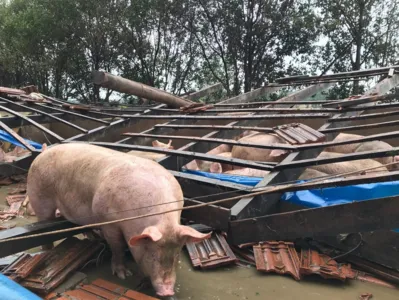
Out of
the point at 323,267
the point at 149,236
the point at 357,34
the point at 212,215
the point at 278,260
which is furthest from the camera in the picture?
the point at 357,34

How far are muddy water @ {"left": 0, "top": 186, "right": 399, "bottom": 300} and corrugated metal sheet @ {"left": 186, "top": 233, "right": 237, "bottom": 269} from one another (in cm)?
8

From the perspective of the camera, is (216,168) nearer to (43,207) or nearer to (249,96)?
(43,207)

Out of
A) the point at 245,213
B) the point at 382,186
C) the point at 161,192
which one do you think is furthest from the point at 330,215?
the point at 161,192

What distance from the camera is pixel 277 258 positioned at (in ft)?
13.4

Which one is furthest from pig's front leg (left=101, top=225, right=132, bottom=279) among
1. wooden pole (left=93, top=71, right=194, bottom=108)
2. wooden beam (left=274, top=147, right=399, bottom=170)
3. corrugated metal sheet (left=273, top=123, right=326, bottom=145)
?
wooden pole (left=93, top=71, right=194, bottom=108)

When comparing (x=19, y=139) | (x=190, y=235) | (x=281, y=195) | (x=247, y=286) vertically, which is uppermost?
(x=19, y=139)

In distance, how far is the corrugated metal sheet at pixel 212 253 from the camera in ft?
13.2

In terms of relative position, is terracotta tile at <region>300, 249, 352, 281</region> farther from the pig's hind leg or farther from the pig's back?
the pig's hind leg

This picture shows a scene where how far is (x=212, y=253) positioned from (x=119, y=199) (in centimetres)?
147

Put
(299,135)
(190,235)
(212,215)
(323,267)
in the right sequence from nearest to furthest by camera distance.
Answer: (190,235) < (212,215) < (323,267) < (299,135)

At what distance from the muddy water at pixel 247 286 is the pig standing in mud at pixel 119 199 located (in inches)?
13.8

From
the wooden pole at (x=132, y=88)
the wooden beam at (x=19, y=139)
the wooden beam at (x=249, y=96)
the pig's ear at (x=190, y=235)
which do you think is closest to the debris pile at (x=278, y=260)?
the pig's ear at (x=190, y=235)

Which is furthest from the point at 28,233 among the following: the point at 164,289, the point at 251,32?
the point at 251,32

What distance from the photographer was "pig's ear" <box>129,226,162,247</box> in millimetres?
2758
